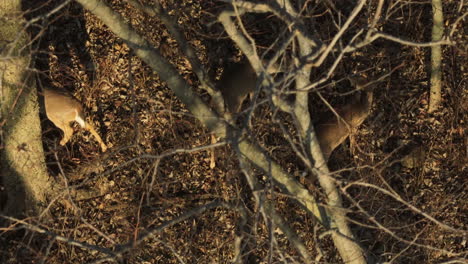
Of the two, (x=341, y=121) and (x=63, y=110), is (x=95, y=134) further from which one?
(x=341, y=121)

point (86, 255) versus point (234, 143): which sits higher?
point (234, 143)

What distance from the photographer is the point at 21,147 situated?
7.13 meters

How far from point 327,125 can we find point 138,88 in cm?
242

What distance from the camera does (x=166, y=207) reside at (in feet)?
25.9

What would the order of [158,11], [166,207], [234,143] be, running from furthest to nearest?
[166,207], [158,11], [234,143]

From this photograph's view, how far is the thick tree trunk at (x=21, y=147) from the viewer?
6.97 metres

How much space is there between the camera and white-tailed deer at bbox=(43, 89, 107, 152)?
7.57 m

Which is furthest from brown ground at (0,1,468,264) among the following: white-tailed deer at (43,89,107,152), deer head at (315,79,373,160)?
deer head at (315,79,373,160)

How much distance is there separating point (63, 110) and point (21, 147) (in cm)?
69

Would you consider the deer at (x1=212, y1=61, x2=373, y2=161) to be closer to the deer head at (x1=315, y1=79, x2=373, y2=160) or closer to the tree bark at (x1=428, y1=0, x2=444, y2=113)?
the deer head at (x1=315, y1=79, x2=373, y2=160)

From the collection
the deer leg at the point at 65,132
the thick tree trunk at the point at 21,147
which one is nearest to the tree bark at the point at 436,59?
the deer leg at the point at 65,132

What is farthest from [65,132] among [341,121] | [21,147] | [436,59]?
[436,59]

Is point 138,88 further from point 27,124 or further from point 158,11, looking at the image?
point 158,11

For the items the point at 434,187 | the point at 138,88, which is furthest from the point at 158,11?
the point at 434,187
